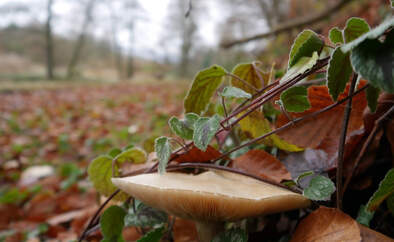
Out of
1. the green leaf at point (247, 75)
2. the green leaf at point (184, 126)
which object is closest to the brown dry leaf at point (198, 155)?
the green leaf at point (184, 126)

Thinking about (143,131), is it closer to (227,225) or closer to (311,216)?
(227,225)

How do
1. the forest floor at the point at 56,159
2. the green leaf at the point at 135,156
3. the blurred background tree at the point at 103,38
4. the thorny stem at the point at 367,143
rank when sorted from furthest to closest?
1. the blurred background tree at the point at 103,38
2. the forest floor at the point at 56,159
3. the green leaf at the point at 135,156
4. the thorny stem at the point at 367,143

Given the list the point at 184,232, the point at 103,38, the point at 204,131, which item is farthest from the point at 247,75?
the point at 103,38

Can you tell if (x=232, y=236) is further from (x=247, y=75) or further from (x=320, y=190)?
(x=247, y=75)

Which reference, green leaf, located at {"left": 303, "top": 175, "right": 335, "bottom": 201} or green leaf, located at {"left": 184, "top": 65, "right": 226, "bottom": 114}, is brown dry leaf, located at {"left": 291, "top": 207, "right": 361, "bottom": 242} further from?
green leaf, located at {"left": 184, "top": 65, "right": 226, "bottom": 114}

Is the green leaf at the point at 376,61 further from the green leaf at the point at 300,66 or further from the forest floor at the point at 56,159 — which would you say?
the forest floor at the point at 56,159

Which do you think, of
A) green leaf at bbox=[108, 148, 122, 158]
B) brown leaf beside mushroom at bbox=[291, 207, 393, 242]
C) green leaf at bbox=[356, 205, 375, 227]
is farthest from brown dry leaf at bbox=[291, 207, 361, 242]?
green leaf at bbox=[108, 148, 122, 158]

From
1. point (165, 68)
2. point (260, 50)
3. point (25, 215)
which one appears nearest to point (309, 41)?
point (25, 215)
